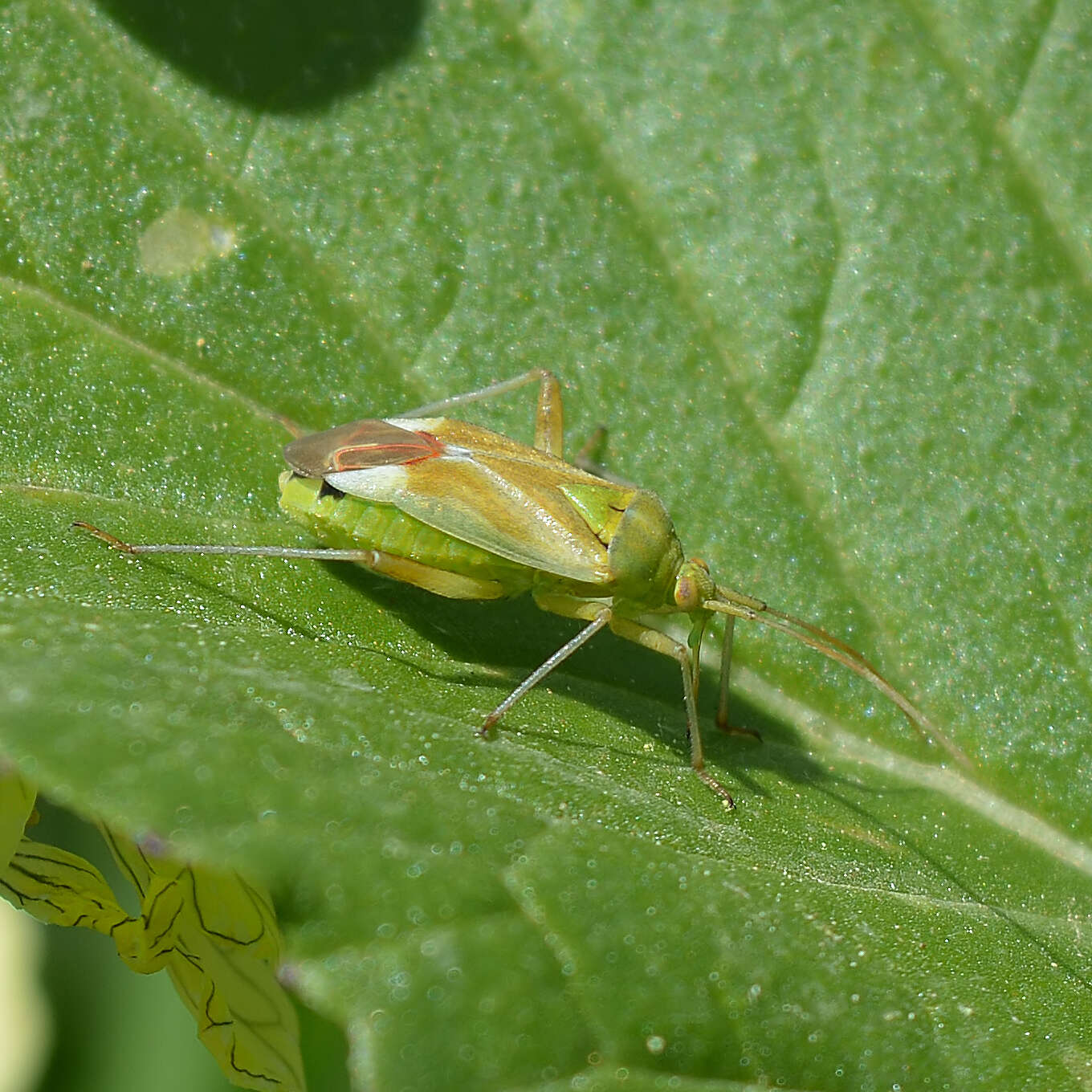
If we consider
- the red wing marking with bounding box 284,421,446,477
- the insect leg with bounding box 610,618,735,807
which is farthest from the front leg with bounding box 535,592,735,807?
the red wing marking with bounding box 284,421,446,477

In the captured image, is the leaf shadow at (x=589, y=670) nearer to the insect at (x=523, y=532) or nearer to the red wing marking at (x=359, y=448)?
the insect at (x=523, y=532)

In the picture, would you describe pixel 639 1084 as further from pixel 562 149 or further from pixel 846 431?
pixel 562 149

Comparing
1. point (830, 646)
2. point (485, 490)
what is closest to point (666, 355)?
point (485, 490)

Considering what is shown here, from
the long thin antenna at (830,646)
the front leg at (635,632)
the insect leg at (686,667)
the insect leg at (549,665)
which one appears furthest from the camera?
the front leg at (635,632)

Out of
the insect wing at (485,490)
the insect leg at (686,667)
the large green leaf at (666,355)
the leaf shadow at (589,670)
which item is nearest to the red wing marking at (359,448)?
the insect wing at (485,490)

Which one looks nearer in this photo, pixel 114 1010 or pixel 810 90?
pixel 810 90

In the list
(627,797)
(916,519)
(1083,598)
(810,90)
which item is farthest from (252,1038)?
(810,90)

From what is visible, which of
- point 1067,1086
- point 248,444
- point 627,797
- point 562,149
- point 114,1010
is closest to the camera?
point 1067,1086
